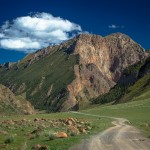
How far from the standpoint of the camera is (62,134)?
110ft

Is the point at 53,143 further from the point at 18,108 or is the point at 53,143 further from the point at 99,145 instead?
the point at 18,108

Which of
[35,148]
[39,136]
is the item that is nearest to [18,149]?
[35,148]

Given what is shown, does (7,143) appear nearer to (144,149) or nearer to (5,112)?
(144,149)

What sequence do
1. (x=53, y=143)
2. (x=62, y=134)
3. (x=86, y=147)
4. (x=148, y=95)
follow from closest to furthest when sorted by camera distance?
(x=86, y=147)
(x=53, y=143)
(x=62, y=134)
(x=148, y=95)

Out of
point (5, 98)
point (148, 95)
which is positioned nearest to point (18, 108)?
point (5, 98)

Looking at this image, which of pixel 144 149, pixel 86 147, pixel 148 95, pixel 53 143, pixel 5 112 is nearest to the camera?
pixel 144 149

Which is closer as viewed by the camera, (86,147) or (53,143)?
(86,147)

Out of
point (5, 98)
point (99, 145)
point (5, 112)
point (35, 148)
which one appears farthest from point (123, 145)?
point (5, 98)

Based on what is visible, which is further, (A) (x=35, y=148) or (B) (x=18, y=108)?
(B) (x=18, y=108)

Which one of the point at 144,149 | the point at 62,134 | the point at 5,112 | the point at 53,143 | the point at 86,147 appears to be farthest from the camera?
the point at 5,112

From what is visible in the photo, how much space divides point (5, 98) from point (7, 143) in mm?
164419

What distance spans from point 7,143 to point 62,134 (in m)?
5.85

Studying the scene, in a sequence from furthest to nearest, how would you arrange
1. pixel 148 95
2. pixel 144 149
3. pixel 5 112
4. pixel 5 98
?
pixel 5 98 → pixel 5 112 → pixel 148 95 → pixel 144 149

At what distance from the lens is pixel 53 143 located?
92.8 feet
